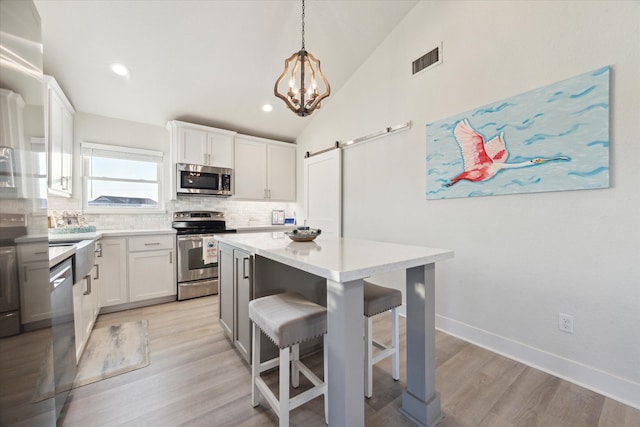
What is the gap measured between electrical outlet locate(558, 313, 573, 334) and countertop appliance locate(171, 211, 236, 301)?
366 centimetres

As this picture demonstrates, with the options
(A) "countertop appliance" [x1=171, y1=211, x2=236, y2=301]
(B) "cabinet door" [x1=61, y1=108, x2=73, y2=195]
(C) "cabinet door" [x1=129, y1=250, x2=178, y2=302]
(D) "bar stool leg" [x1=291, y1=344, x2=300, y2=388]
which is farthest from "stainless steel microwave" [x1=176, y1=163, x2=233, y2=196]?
(D) "bar stool leg" [x1=291, y1=344, x2=300, y2=388]

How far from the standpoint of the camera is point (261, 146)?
4.50 metres

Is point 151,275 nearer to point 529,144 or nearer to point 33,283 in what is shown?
point 33,283

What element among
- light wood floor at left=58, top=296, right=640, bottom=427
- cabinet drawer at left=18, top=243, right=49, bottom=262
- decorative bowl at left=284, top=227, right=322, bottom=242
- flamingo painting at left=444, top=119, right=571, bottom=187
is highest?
flamingo painting at left=444, top=119, right=571, bottom=187

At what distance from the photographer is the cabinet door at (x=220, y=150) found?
391 centimetres

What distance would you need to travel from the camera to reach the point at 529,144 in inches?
76.8

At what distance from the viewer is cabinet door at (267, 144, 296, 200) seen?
15.2ft

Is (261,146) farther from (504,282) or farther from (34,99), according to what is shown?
(504,282)

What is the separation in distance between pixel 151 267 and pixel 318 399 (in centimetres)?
270

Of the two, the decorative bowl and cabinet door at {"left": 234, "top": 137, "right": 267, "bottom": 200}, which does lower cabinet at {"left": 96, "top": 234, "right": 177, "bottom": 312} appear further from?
the decorative bowl

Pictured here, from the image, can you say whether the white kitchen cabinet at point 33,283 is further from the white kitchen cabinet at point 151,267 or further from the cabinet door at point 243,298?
the white kitchen cabinet at point 151,267

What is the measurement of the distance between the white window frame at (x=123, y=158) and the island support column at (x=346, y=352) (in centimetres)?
371

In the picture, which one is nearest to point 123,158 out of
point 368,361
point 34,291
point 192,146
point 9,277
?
point 192,146

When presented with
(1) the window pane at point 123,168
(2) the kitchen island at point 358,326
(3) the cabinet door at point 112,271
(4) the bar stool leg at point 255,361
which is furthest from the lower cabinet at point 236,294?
(1) the window pane at point 123,168
